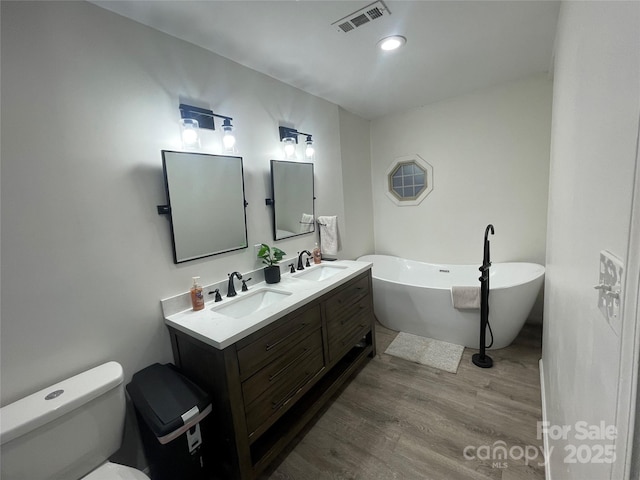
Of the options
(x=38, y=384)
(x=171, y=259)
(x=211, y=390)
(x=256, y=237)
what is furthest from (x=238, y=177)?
(x=38, y=384)

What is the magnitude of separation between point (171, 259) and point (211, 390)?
0.77 m

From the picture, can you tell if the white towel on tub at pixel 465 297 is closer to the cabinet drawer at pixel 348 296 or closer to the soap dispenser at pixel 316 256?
the cabinet drawer at pixel 348 296

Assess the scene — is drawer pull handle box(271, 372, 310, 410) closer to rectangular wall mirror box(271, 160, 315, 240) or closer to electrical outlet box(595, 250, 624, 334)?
rectangular wall mirror box(271, 160, 315, 240)

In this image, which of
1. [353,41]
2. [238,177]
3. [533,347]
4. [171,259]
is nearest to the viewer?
[171,259]

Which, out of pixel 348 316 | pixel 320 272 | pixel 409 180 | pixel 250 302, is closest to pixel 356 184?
pixel 409 180

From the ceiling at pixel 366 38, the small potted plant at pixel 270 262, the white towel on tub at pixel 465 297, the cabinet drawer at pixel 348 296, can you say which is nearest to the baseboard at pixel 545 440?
the white towel on tub at pixel 465 297

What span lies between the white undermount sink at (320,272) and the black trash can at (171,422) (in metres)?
1.21

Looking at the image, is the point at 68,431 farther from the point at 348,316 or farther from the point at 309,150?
the point at 309,150

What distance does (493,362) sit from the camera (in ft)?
7.79

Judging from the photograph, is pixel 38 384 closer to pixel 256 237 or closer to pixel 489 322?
pixel 256 237

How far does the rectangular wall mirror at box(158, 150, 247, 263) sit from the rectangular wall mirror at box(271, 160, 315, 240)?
Result: 0.35 m

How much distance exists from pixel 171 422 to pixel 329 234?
6.19ft

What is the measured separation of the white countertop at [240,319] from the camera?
1.33m

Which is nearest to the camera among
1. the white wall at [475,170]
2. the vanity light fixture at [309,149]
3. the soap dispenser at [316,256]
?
the vanity light fixture at [309,149]
